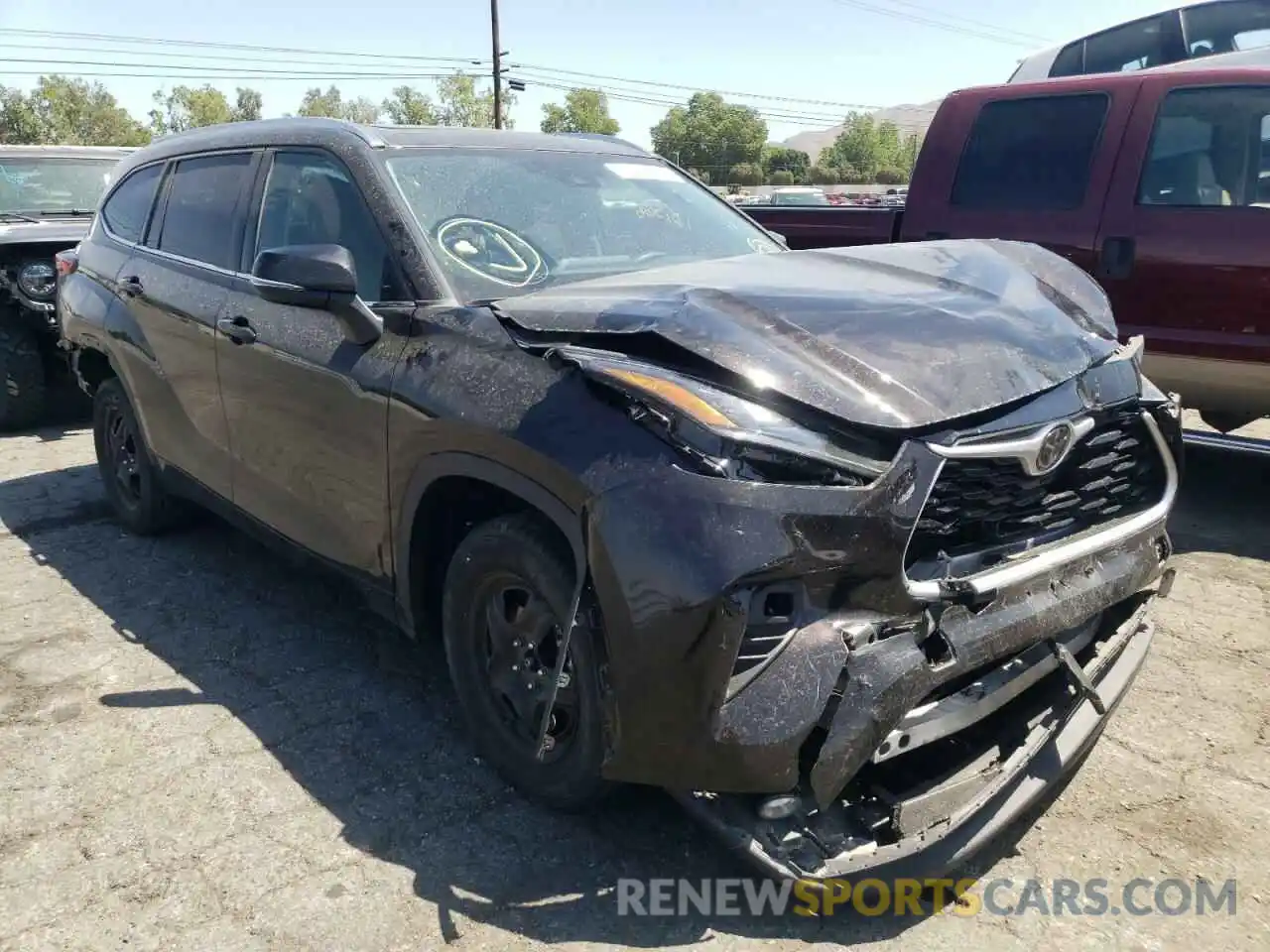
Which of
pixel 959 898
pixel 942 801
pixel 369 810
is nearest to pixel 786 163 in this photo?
pixel 369 810

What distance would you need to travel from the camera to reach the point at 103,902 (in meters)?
2.48

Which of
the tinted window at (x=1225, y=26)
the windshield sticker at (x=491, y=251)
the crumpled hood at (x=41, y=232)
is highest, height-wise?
the tinted window at (x=1225, y=26)

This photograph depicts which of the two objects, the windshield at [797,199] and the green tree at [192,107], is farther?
→ the green tree at [192,107]

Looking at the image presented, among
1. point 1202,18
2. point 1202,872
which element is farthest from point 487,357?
point 1202,18

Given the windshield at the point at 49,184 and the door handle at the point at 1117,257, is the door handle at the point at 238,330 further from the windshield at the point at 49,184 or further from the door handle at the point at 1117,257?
the windshield at the point at 49,184

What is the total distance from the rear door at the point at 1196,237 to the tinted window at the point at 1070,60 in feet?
6.20

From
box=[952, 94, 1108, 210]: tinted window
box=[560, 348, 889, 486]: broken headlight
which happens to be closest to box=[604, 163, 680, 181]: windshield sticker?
box=[560, 348, 889, 486]: broken headlight

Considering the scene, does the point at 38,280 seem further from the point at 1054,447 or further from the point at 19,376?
the point at 1054,447

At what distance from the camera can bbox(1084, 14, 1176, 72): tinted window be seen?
661 centimetres

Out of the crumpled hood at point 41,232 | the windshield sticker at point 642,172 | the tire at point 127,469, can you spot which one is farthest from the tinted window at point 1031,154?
the crumpled hood at point 41,232

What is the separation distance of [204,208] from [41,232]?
154 inches

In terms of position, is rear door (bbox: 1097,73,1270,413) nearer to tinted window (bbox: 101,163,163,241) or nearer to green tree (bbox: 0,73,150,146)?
tinted window (bbox: 101,163,163,241)

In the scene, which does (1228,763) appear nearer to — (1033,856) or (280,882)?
(1033,856)

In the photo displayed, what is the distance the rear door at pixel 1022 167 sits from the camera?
17.1 feet
